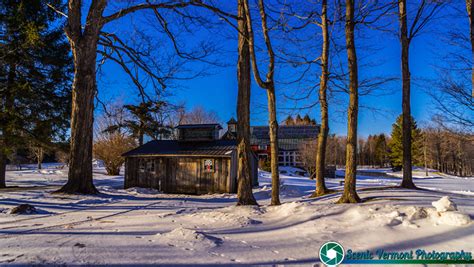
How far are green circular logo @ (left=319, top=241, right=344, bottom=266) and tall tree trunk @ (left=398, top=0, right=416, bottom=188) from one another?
28.1ft

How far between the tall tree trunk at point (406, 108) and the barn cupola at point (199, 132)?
11.0 meters

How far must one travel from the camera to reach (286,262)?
293 cm

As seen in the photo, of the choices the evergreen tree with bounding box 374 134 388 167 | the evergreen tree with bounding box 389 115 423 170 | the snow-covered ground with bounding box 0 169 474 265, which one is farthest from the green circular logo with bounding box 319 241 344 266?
the evergreen tree with bounding box 374 134 388 167

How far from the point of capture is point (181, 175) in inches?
671

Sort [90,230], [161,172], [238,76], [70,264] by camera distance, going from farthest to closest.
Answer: [161,172] → [238,76] → [90,230] → [70,264]

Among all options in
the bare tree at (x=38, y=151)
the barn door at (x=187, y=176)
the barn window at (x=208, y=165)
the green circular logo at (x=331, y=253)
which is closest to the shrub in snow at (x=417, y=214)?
the green circular logo at (x=331, y=253)

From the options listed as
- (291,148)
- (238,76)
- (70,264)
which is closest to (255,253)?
(70,264)

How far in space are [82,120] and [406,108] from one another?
38.1ft

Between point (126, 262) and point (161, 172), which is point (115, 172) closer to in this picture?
point (161, 172)

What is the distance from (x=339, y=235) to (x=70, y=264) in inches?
121

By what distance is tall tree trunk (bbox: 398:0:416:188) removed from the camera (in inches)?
415

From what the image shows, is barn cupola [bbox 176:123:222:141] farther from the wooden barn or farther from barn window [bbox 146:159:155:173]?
barn window [bbox 146:159:155:173]

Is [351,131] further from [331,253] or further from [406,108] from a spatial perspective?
[406,108]

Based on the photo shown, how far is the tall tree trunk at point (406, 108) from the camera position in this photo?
10.5 m
